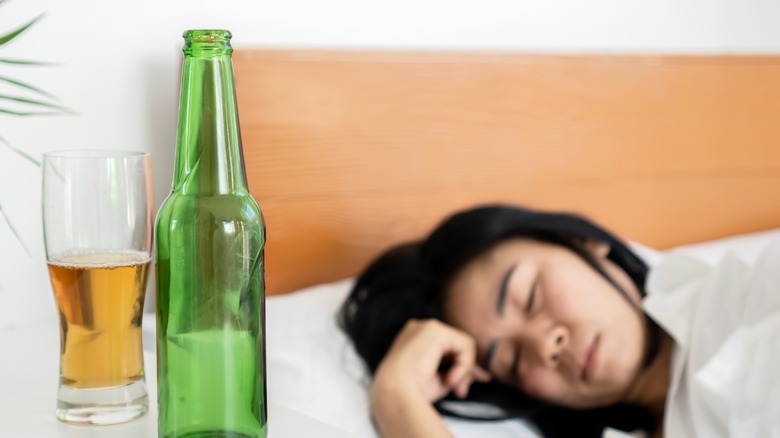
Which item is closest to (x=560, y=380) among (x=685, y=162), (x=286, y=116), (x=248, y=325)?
(x=286, y=116)

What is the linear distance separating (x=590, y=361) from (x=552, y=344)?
0.07 m

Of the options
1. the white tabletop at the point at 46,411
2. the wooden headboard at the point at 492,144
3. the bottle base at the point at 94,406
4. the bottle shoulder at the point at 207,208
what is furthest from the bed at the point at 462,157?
the bottle shoulder at the point at 207,208

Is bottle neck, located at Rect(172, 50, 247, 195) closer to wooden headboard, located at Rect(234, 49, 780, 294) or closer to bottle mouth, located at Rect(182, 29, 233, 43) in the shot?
bottle mouth, located at Rect(182, 29, 233, 43)

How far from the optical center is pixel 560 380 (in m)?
1.28

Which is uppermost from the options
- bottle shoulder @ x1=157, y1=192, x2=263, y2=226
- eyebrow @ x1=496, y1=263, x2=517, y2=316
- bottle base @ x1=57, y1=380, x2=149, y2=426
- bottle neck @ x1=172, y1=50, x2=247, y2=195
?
bottle neck @ x1=172, y1=50, x2=247, y2=195

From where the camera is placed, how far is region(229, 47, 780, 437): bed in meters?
1.31

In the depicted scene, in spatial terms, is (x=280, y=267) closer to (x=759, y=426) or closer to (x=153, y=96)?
(x=153, y=96)

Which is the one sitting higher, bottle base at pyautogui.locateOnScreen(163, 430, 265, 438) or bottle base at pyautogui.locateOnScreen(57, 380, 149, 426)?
bottle base at pyautogui.locateOnScreen(163, 430, 265, 438)

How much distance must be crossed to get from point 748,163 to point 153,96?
121 centimetres

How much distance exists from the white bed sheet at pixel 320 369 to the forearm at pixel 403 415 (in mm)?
19

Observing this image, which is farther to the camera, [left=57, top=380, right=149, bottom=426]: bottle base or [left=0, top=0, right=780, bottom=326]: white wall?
[left=0, top=0, right=780, bottom=326]: white wall

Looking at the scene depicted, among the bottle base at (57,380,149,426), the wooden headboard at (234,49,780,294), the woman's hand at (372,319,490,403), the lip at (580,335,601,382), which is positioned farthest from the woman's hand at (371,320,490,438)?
the bottle base at (57,380,149,426)

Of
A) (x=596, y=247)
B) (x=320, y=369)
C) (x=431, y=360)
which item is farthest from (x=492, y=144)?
(x=320, y=369)

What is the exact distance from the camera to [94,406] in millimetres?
624
